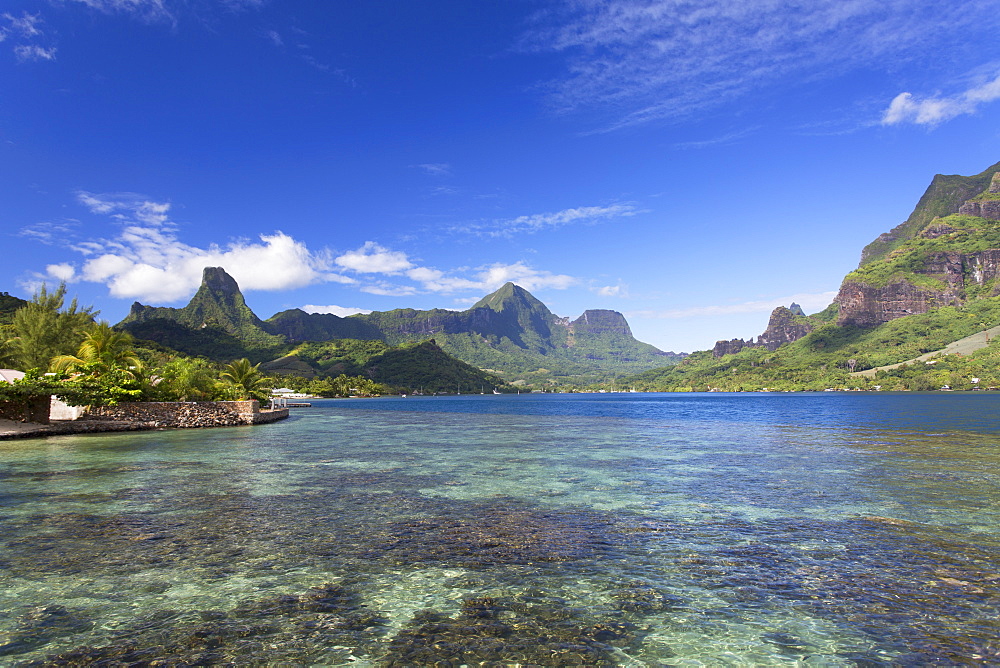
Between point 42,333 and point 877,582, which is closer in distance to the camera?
point 877,582

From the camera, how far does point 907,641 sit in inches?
272

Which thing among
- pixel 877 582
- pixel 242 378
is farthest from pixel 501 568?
pixel 242 378

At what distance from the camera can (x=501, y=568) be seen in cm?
1002

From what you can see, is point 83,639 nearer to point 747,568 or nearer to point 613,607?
point 613,607

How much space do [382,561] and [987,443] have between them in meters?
43.3

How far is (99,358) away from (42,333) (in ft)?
70.8

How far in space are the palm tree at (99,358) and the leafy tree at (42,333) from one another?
12.1m

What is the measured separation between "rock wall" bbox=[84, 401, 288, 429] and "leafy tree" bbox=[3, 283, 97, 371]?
17.8m

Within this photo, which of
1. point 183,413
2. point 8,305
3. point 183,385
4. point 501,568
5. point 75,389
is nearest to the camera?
point 501,568

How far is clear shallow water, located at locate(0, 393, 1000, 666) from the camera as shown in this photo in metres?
6.88

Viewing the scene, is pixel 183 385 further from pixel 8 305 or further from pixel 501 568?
pixel 8 305

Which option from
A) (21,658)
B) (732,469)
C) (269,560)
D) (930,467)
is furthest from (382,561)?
(930,467)

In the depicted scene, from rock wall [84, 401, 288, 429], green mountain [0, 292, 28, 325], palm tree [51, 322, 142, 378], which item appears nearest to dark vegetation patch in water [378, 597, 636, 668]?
rock wall [84, 401, 288, 429]

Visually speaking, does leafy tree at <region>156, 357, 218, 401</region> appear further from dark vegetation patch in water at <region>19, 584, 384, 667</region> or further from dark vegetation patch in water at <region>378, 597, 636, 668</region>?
dark vegetation patch in water at <region>378, 597, 636, 668</region>
